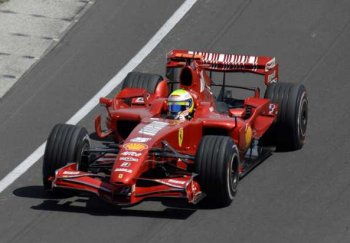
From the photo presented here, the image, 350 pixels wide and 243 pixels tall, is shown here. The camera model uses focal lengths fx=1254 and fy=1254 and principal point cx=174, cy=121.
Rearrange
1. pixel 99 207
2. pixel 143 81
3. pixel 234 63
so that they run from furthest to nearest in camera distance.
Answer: pixel 143 81 < pixel 234 63 < pixel 99 207

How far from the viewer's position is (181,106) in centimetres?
1873

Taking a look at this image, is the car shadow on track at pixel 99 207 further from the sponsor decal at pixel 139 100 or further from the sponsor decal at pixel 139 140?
the sponsor decal at pixel 139 100

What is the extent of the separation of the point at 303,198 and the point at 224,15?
8.55 meters

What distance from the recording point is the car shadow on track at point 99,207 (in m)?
17.4

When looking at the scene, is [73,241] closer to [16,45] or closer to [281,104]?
[281,104]

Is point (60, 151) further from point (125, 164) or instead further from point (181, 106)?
point (181, 106)

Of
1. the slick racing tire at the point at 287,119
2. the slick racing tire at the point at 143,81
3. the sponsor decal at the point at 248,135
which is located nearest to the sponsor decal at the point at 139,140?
the sponsor decal at the point at 248,135

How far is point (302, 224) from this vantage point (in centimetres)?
1681

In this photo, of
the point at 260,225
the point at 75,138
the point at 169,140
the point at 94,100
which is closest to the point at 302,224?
the point at 260,225

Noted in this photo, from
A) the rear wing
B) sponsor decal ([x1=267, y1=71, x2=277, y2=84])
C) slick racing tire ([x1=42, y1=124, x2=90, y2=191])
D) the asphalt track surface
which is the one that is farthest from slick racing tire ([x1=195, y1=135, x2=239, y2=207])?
sponsor decal ([x1=267, y1=71, x2=277, y2=84])

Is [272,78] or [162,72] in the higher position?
[272,78]

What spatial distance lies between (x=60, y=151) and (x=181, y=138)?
5.82 feet

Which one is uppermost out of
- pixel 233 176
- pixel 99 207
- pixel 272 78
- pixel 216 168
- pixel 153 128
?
pixel 272 78

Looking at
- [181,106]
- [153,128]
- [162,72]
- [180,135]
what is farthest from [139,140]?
[162,72]
